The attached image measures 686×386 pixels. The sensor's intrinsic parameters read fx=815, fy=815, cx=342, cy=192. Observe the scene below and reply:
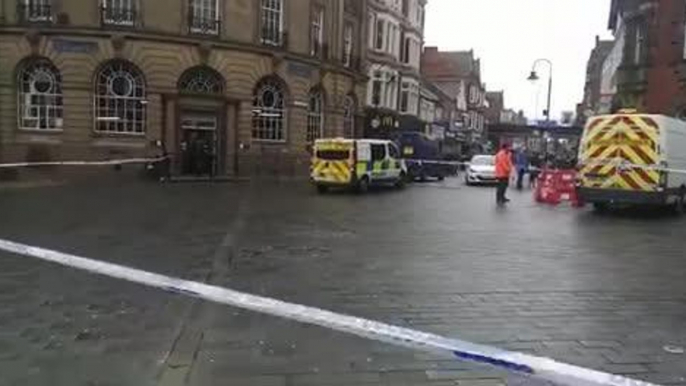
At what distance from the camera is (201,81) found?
36.0 metres

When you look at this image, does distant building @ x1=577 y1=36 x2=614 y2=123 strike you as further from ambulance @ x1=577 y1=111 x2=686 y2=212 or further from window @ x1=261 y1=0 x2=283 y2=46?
ambulance @ x1=577 y1=111 x2=686 y2=212

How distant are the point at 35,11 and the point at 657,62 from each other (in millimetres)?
27498

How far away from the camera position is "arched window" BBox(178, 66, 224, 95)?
35.4 meters

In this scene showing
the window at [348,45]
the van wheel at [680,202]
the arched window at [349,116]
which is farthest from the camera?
the window at [348,45]

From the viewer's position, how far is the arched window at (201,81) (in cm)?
3544

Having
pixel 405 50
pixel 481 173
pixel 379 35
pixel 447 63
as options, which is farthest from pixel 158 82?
pixel 447 63

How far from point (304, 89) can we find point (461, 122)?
189 ft

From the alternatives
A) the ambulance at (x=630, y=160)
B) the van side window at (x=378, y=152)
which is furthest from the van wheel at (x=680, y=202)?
the van side window at (x=378, y=152)

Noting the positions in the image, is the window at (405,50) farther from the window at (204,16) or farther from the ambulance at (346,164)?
the ambulance at (346,164)

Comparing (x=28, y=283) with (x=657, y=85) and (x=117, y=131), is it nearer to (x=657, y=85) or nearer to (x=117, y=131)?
(x=117, y=131)

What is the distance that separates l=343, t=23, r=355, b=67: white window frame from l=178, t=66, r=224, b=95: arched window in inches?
420

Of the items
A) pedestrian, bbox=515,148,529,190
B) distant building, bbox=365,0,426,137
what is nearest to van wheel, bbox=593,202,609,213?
pedestrian, bbox=515,148,529,190

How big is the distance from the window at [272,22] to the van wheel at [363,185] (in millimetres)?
12289

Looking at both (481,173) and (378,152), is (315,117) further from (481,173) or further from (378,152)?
(378,152)
